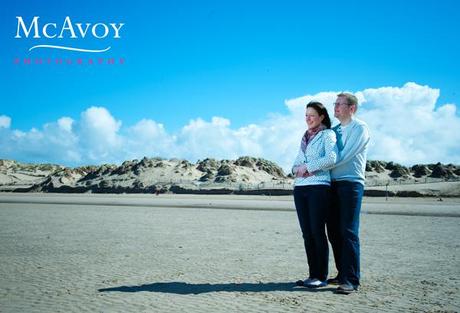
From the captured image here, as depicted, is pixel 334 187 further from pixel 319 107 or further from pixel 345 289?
pixel 345 289

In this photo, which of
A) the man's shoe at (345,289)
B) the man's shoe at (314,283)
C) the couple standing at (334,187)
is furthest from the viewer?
the man's shoe at (314,283)

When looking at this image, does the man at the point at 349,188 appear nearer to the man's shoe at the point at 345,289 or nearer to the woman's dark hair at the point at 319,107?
the man's shoe at the point at 345,289

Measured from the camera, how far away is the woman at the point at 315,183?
525 centimetres

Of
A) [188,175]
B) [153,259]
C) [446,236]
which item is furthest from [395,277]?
[188,175]

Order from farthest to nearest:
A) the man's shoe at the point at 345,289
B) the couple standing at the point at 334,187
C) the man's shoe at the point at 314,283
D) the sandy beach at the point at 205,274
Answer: the man's shoe at the point at 314,283, the couple standing at the point at 334,187, the man's shoe at the point at 345,289, the sandy beach at the point at 205,274

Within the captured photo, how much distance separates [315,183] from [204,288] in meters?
1.91

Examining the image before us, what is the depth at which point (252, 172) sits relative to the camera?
7769 cm

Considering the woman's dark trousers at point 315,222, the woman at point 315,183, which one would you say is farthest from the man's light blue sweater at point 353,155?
the woman's dark trousers at point 315,222

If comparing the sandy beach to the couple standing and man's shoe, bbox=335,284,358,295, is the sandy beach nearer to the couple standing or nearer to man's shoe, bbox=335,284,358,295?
man's shoe, bbox=335,284,358,295

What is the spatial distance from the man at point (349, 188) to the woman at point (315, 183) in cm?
16

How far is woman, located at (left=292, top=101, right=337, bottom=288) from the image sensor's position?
17.2ft

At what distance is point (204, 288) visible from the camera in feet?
17.8

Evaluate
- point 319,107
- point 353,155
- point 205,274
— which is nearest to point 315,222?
point 353,155

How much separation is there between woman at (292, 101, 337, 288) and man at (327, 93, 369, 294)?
0.16 metres
